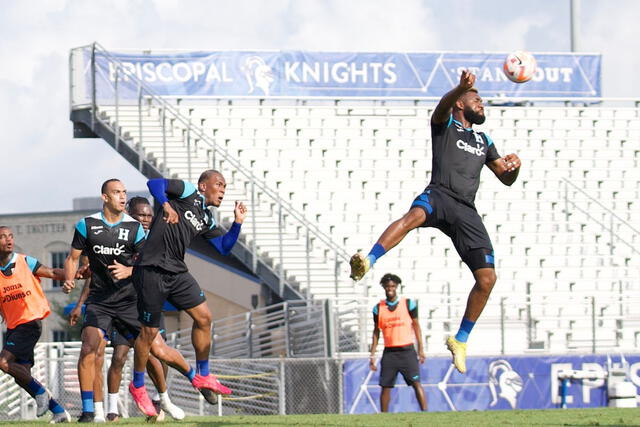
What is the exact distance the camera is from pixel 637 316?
2066 cm

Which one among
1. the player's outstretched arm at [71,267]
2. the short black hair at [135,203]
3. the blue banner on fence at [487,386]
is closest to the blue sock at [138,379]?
the player's outstretched arm at [71,267]

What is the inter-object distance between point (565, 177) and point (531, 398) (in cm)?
960

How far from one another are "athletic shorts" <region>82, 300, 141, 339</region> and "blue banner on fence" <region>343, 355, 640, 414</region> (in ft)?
23.2

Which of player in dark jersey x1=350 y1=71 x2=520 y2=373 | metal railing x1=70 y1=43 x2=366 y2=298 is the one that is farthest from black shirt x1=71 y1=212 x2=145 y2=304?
metal railing x1=70 y1=43 x2=366 y2=298

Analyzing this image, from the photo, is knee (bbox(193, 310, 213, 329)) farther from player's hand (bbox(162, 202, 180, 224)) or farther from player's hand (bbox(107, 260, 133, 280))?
player's hand (bbox(162, 202, 180, 224))

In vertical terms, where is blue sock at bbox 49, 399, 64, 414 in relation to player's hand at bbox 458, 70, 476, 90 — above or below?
below

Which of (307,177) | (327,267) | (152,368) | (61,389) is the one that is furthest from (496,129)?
(152,368)

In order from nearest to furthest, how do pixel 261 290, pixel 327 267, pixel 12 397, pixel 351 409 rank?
pixel 351 409
pixel 12 397
pixel 327 267
pixel 261 290

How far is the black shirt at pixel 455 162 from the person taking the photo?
9352 millimetres

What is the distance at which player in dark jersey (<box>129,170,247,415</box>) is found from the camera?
9.91m

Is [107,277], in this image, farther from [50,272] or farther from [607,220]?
[607,220]

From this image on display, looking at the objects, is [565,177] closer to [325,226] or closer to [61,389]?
[325,226]

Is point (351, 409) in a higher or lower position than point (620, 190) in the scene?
lower

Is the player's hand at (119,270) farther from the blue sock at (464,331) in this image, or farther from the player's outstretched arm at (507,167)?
the player's outstretched arm at (507,167)
